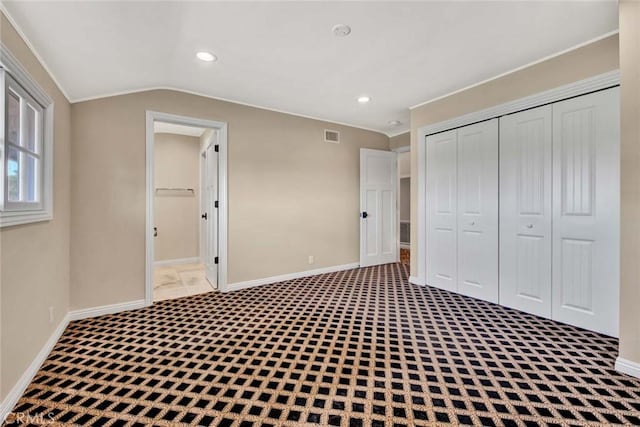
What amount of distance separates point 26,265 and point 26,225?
25cm

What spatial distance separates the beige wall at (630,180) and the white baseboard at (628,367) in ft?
0.09

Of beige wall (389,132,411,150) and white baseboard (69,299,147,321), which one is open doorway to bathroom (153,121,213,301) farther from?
beige wall (389,132,411,150)

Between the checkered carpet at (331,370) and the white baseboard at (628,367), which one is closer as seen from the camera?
the checkered carpet at (331,370)

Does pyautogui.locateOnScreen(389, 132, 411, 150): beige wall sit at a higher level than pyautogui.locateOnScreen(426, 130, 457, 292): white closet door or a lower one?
higher

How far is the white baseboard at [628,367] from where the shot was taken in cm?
187

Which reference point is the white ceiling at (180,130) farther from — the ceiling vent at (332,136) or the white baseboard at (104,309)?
the white baseboard at (104,309)

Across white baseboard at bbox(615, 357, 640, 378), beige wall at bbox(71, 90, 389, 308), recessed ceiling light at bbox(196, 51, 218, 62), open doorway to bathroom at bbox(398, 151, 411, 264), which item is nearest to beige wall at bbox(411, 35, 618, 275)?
beige wall at bbox(71, 90, 389, 308)

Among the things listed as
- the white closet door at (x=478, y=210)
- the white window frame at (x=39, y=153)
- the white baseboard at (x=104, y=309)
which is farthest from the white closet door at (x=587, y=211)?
the white baseboard at (x=104, y=309)

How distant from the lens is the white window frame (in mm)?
1585

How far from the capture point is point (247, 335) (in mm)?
2523

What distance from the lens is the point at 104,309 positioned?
302 centimetres

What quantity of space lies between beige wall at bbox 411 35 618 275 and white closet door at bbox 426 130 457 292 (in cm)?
21

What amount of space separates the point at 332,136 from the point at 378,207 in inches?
60.0

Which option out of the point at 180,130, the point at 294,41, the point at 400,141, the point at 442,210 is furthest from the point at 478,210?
the point at 180,130
